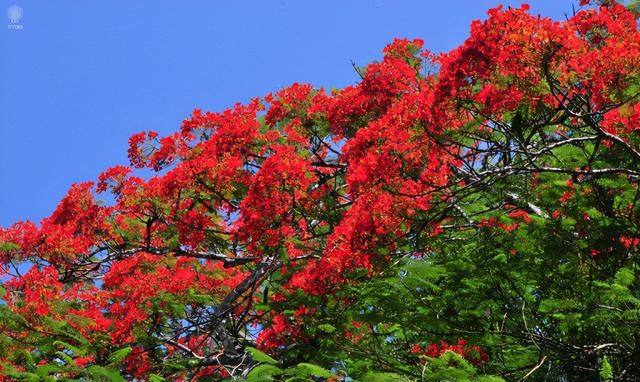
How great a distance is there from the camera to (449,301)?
23.6ft

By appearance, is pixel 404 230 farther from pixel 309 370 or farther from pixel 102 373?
pixel 102 373

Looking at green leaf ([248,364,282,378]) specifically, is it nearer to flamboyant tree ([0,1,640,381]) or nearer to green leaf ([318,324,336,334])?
flamboyant tree ([0,1,640,381])

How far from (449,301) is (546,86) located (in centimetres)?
265

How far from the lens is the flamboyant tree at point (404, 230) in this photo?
239 inches

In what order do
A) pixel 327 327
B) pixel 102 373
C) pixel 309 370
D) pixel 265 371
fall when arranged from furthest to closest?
pixel 327 327 < pixel 102 373 < pixel 265 371 < pixel 309 370

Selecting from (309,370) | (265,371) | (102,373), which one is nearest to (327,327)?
(265,371)

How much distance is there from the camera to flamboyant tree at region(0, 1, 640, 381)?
19.9ft

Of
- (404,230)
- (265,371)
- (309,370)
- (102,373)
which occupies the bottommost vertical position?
(309,370)

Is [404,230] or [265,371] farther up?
[404,230]

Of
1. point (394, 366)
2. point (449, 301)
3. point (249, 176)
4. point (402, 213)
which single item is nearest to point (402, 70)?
point (249, 176)

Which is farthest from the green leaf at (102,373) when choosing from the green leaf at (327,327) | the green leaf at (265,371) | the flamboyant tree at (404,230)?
the green leaf at (327,327)

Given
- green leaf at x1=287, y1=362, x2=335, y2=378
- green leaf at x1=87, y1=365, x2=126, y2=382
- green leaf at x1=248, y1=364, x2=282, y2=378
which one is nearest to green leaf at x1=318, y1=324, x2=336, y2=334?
green leaf at x1=248, y1=364, x2=282, y2=378

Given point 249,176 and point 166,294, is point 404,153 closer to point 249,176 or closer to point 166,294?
point 249,176

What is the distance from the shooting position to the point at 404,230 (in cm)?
732
